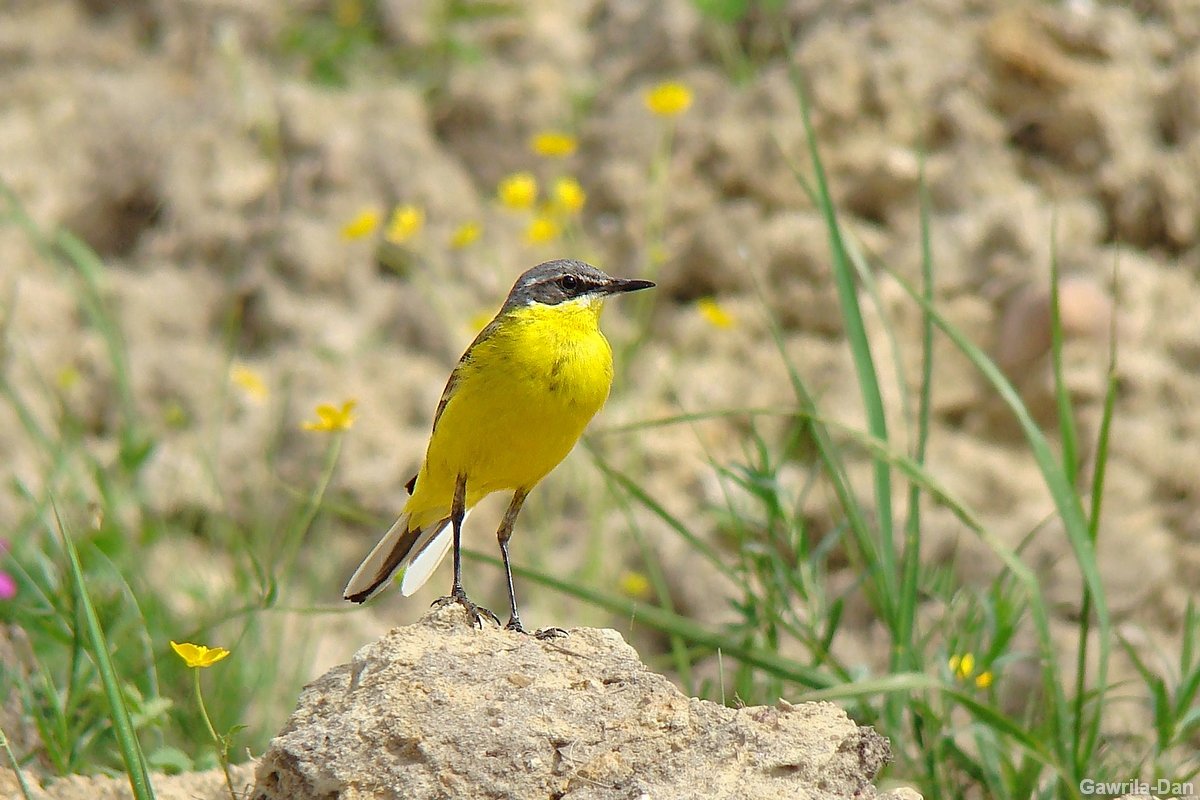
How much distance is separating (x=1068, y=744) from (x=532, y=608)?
9.66 feet

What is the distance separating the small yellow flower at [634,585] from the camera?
224 inches

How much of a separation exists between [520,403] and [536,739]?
127 centimetres

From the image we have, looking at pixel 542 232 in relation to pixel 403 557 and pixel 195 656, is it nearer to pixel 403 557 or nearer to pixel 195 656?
pixel 403 557

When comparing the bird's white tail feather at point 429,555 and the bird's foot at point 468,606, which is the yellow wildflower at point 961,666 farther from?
the bird's white tail feather at point 429,555

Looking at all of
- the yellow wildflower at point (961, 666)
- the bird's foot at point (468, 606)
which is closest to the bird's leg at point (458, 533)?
the bird's foot at point (468, 606)

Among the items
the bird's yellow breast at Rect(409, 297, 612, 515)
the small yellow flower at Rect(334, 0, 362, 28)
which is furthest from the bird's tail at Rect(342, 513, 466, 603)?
the small yellow flower at Rect(334, 0, 362, 28)

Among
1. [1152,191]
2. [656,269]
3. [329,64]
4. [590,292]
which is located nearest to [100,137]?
[329,64]

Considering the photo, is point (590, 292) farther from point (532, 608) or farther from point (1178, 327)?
point (1178, 327)

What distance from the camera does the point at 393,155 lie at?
24.0 feet

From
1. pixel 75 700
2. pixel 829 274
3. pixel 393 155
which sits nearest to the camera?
pixel 75 700

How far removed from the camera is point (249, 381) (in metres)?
6.15

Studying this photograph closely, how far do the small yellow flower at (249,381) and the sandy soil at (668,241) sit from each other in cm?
9

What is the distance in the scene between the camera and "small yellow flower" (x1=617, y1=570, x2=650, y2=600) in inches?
224

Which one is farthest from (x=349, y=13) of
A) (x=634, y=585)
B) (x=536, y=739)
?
(x=536, y=739)
